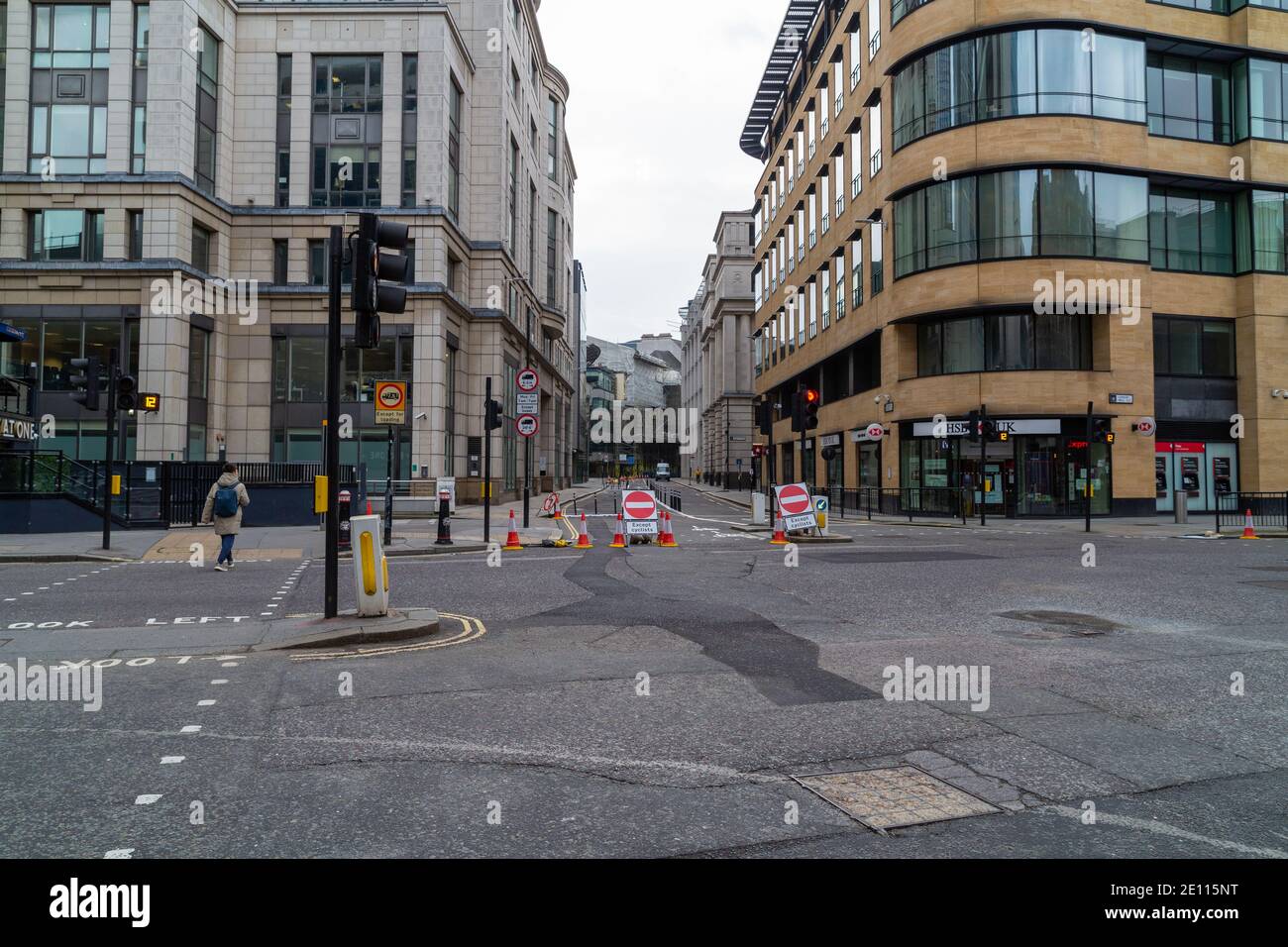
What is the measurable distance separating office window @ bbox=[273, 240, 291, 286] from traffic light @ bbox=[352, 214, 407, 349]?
31.7 metres

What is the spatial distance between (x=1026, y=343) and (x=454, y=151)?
2758 cm

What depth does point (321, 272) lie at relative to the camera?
37.2 metres

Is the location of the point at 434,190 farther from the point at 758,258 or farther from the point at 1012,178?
the point at 758,258

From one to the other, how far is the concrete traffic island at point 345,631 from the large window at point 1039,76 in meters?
32.4

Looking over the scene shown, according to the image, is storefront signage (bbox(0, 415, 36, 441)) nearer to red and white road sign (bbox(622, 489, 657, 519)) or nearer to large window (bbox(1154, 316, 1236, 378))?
red and white road sign (bbox(622, 489, 657, 519))

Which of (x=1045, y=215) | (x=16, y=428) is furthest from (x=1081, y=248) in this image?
(x=16, y=428)

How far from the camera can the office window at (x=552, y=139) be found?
66625mm

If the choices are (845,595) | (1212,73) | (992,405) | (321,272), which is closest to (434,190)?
(321,272)

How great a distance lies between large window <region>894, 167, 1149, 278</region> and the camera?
31922 millimetres

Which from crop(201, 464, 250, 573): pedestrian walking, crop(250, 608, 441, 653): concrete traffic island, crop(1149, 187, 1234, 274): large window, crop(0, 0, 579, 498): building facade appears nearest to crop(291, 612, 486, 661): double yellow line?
crop(250, 608, 441, 653): concrete traffic island

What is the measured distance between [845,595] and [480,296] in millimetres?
35251

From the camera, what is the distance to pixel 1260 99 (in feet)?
114

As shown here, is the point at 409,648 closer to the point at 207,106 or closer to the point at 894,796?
the point at 894,796

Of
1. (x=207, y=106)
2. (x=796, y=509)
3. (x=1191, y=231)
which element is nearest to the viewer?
(x=796, y=509)
